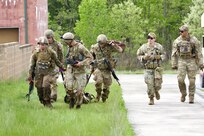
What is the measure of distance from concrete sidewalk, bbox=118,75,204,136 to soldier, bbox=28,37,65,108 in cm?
205

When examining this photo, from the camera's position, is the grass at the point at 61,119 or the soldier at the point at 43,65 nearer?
the grass at the point at 61,119

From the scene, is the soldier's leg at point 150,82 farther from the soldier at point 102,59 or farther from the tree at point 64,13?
the tree at point 64,13

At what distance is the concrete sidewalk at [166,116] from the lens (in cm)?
1253

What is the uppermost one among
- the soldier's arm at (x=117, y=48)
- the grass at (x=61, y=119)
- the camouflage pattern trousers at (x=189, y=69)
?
the soldier's arm at (x=117, y=48)

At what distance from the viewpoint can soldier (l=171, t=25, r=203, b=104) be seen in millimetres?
18391

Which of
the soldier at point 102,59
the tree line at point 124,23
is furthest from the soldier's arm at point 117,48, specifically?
the tree line at point 124,23

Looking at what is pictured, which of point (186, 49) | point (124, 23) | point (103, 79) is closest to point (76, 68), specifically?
point (103, 79)

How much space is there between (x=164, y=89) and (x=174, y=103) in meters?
6.62

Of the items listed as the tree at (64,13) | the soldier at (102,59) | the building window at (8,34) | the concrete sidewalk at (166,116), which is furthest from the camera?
the tree at (64,13)

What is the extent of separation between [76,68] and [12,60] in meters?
12.6

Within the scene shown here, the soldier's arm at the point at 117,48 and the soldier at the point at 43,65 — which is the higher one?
the soldier's arm at the point at 117,48

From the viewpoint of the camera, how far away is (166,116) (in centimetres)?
1532

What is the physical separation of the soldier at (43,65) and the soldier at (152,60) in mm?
2581

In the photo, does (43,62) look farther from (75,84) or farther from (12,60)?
(12,60)
